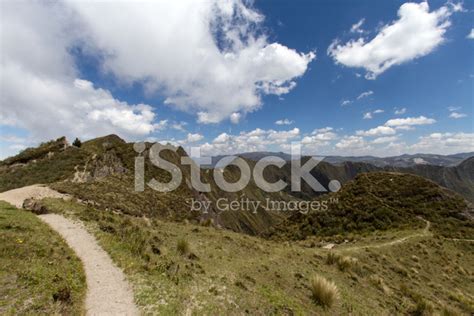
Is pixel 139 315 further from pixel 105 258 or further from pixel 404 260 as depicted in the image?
pixel 404 260

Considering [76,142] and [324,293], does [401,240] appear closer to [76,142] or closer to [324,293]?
[324,293]

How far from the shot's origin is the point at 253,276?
11.5 metres

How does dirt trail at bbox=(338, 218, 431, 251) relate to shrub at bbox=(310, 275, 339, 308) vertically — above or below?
below

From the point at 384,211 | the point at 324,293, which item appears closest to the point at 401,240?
the point at 384,211

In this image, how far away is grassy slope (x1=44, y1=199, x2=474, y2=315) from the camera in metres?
8.52

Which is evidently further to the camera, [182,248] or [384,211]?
[384,211]

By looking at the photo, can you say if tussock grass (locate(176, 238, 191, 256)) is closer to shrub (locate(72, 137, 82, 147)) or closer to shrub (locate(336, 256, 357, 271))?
shrub (locate(336, 256, 357, 271))

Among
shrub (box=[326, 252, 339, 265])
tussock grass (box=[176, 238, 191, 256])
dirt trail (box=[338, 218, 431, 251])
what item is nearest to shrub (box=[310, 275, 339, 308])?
shrub (box=[326, 252, 339, 265])

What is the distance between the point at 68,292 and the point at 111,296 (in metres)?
1.27

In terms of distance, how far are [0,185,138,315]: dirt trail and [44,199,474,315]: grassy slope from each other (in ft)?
1.18

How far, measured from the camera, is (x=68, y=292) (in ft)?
23.4

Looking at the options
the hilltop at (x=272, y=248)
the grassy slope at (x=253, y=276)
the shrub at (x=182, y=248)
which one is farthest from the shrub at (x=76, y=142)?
the shrub at (x=182, y=248)

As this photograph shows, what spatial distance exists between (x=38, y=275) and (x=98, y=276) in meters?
1.85

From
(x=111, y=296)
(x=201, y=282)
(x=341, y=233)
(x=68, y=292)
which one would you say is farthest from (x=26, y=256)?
(x=341, y=233)
